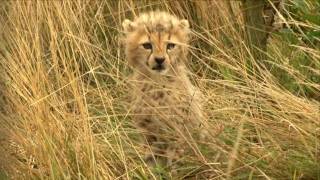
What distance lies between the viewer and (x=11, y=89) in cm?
364

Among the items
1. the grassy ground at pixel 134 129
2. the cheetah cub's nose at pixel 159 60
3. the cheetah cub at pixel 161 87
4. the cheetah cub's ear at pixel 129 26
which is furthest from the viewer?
the cheetah cub's ear at pixel 129 26

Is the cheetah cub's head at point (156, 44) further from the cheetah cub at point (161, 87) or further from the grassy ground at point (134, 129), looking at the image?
the grassy ground at point (134, 129)

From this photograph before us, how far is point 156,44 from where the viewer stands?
3.57 m

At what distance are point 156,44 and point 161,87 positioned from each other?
0.21m

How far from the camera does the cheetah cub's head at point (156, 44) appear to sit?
3543 millimetres

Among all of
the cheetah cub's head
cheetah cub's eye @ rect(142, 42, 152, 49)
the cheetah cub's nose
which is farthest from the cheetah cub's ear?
the cheetah cub's nose

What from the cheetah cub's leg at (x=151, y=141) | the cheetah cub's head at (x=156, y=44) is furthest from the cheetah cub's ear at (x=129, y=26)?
the cheetah cub's leg at (x=151, y=141)

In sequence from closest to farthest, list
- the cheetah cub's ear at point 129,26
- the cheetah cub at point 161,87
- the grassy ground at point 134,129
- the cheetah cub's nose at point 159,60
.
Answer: the grassy ground at point 134,129
the cheetah cub at point 161,87
the cheetah cub's nose at point 159,60
the cheetah cub's ear at point 129,26

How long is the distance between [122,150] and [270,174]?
23.7 inches

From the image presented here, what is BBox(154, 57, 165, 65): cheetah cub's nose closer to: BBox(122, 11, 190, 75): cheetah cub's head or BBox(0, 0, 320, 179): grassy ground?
BBox(122, 11, 190, 75): cheetah cub's head

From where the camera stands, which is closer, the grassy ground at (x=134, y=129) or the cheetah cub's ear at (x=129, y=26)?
the grassy ground at (x=134, y=129)

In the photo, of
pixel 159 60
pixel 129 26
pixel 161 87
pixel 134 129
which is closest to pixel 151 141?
pixel 134 129

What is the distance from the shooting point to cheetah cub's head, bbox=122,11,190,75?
3.54 meters

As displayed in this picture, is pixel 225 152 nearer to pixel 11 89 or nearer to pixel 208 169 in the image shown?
pixel 208 169
